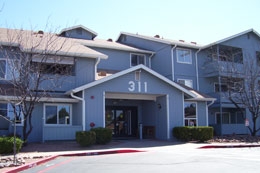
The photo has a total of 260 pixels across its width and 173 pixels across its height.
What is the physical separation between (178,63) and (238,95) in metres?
6.48

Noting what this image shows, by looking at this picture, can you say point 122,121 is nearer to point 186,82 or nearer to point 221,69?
point 186,82

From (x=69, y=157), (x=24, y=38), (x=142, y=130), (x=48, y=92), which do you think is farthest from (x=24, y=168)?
(x=142, y=130)

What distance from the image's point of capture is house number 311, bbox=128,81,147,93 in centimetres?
2102

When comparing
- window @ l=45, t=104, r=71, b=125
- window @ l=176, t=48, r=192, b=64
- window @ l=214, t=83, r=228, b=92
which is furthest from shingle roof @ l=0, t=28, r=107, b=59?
window @ l=214, t=83, r=228, b=92

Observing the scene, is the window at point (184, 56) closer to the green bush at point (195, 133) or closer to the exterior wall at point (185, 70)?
the exterior wall at point (185, 70)

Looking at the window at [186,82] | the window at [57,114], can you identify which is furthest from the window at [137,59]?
the window at [57,114]

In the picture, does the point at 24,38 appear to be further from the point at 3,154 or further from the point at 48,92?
the point at 3,154

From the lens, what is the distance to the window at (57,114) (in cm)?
2031

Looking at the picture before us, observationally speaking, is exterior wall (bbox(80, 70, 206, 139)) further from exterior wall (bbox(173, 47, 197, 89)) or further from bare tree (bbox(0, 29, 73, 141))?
exterior wall (bbox(173, 47, 197, 89))

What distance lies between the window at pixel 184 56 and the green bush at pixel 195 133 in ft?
30.7

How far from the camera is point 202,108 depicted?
25469mm

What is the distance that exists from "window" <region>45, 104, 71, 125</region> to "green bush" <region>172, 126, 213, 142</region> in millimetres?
7440

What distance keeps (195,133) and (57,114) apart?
9035 mm

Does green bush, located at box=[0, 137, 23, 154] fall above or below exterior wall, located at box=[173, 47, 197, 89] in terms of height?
below
